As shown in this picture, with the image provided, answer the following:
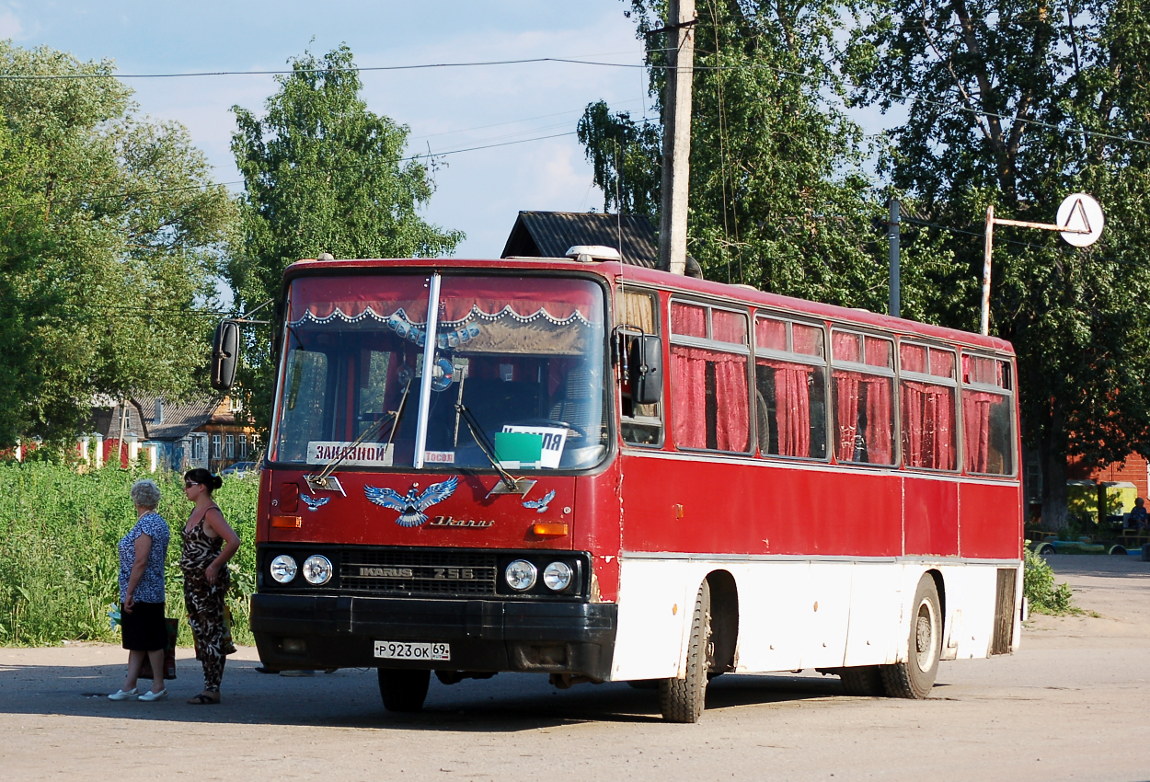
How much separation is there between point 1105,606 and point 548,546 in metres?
21.2

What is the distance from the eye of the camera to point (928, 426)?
55.2ft

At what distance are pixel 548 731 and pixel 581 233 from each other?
145ft

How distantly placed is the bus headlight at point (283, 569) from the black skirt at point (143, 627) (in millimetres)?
2189

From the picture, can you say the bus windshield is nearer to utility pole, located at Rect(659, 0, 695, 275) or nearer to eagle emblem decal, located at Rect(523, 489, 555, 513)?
eagle emblem decal, located at Rect(523, 489, 555, 513)

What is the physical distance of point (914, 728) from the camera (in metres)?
13.2

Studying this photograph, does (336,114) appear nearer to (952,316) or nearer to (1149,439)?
(952,316)

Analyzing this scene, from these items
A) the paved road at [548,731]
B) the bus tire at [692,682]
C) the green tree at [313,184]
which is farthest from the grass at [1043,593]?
the green tree at [313,184]

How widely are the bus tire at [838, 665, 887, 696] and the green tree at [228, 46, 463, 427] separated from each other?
50412 millimetres

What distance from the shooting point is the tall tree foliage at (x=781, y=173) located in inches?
1594

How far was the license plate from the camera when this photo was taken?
11.6 m

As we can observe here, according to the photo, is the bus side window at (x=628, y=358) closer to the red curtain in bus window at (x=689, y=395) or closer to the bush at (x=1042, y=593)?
the red curtain in bus window at (x=689, y=395)

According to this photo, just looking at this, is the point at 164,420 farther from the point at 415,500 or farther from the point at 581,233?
the point at 415,500

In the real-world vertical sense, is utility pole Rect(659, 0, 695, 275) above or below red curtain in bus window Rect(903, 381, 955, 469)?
above

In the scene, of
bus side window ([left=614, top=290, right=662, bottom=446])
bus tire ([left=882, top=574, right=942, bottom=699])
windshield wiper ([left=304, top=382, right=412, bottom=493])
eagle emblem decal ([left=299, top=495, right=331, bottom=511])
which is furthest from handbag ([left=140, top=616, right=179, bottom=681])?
bus tire ([left=882, top=574, right=942, bottom=699])
